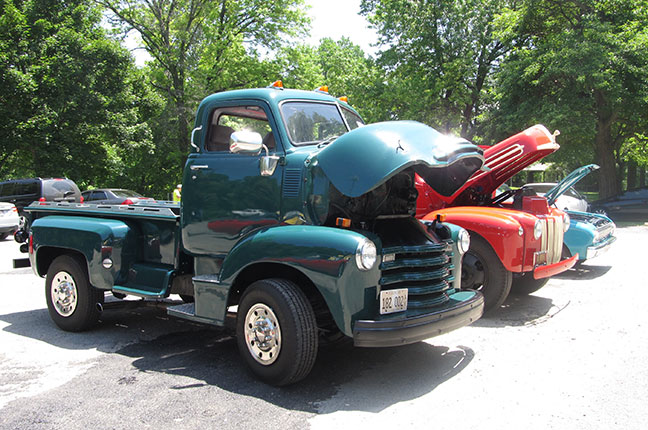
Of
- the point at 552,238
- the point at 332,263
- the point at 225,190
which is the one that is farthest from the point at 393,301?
Result: the point at 552,238

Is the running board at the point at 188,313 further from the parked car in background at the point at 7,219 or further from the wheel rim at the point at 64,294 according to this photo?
the parked car in background at the point at 7,219

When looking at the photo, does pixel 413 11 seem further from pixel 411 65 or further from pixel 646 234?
pixel 646 234

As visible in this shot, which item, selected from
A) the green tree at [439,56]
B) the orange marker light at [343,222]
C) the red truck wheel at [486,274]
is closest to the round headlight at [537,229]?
the red truck wheel at [486,274]

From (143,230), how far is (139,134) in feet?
75.7

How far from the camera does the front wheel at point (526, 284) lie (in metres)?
7.74

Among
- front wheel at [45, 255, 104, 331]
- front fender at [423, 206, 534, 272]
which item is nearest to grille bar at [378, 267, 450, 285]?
front fender at [423, 206, 534, 272]

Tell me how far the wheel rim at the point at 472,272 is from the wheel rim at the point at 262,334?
127 inches

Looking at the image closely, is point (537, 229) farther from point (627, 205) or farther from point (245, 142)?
point (627, 205)

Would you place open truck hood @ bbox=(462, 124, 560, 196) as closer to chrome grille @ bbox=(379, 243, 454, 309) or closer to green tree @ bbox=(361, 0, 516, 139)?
chrome grille @ bbox=(379, 243, 454, 309)

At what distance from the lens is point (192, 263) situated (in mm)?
5566

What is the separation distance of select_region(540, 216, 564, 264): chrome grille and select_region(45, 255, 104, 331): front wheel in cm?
534

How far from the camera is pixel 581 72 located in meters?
20.0

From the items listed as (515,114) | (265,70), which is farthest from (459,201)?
(265,70)

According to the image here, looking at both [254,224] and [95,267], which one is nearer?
[254,224]
